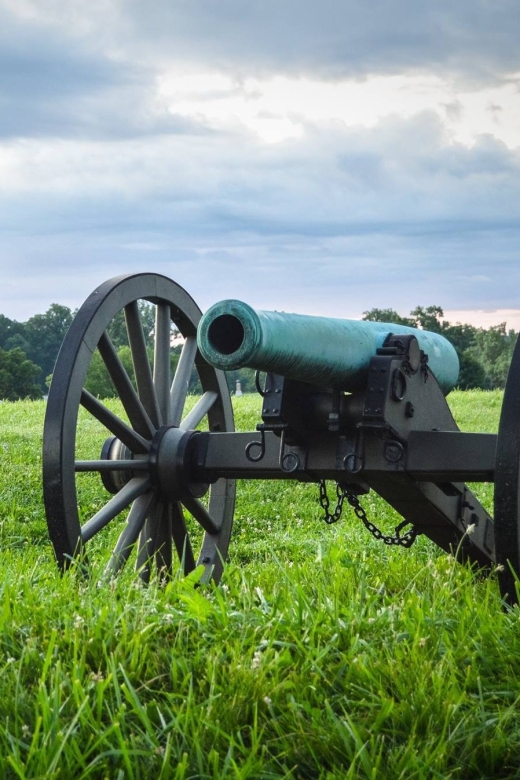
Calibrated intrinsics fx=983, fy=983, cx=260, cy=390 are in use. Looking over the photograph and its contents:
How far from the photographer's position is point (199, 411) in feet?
19.1

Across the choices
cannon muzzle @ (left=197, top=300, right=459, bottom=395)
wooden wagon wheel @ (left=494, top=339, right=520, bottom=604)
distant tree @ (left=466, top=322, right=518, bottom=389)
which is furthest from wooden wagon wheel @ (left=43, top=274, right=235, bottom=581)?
distant tree @ (left=466, top=322, right=518, bottom=389)

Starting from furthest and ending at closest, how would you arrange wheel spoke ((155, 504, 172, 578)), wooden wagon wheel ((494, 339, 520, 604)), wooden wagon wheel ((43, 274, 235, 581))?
wheel spoke ((155, 504, 172, 578)) < wooden wagon wheel ((43, 274, 235, 581)) < wooden wagon wheel ((494, 339, 520, 604))

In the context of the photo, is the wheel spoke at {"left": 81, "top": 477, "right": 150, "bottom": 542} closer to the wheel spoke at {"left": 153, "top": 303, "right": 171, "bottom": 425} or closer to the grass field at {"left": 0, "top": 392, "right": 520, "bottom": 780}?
the wheel spoke at {"left": 153, "top": 303, "right": 171, "bottom": 425}

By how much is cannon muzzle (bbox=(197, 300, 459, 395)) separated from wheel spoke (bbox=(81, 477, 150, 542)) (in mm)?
1319

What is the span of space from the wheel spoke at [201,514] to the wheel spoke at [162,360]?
50cm

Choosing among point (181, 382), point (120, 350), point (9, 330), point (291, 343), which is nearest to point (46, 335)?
point (9, 330)

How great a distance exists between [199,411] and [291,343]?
2.00 m

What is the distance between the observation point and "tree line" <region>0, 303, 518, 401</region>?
42.0 m

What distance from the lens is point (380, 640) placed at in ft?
10.8

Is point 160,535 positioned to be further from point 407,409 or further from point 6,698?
point 6,698

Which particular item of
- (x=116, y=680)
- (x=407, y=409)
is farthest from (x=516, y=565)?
(x=116, y=680)

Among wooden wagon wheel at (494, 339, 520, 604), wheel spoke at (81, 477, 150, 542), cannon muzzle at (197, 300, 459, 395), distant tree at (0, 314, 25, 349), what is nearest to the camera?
cannon muzzle at (197, 300, 459, 395)

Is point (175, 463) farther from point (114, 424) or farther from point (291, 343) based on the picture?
point (291, 343)

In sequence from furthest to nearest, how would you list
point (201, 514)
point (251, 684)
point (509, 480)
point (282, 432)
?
point (201, 514), point (282, 432), point (509, 480), point (251, 684)
